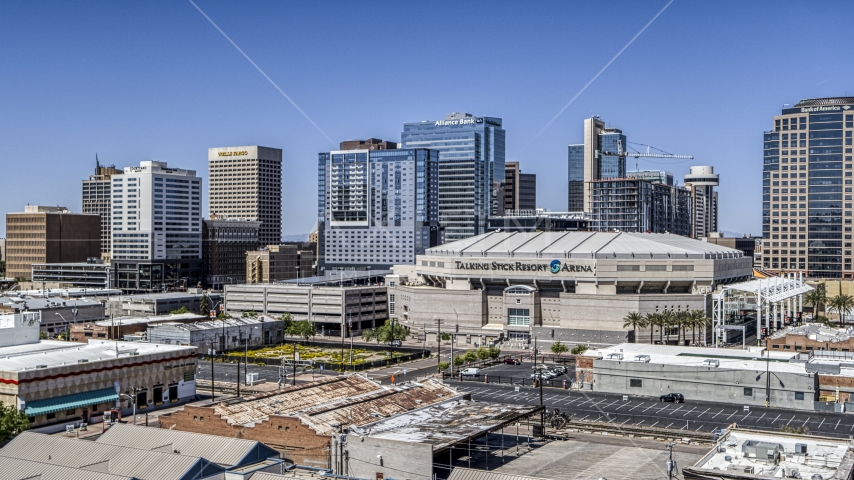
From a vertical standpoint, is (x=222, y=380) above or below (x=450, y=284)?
below

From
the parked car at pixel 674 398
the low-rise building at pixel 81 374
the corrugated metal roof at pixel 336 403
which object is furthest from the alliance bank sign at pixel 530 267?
the corrugated metal roof at pixel 336 403

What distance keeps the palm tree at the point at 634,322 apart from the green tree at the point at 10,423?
320ft

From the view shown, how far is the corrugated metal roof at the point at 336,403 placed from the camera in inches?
2869

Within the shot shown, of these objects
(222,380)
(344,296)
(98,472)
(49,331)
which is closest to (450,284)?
(344,296)

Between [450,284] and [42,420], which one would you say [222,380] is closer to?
[42,420]

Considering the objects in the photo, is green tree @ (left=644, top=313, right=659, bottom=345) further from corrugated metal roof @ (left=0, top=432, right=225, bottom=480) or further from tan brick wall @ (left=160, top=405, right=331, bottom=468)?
corrugated metal roof @ (left=0, top=432, right=225, bottom=480)

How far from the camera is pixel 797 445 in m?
58.8

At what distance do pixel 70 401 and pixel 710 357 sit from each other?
239ft

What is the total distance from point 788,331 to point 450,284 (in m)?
63.5

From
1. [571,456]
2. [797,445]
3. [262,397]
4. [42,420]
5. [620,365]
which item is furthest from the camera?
[620,365]

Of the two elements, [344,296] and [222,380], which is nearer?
[222,380]

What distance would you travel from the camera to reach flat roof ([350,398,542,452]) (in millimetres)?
66662

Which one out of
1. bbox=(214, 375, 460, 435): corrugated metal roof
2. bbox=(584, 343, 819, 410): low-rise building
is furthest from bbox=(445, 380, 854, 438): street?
bbox=(214, 375, 460, 435): corrugated metal roof

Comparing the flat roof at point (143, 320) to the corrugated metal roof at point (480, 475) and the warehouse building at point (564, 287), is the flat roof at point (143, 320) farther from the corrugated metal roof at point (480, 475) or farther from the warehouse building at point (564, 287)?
the corrugated metal roof at point (480, 475)
